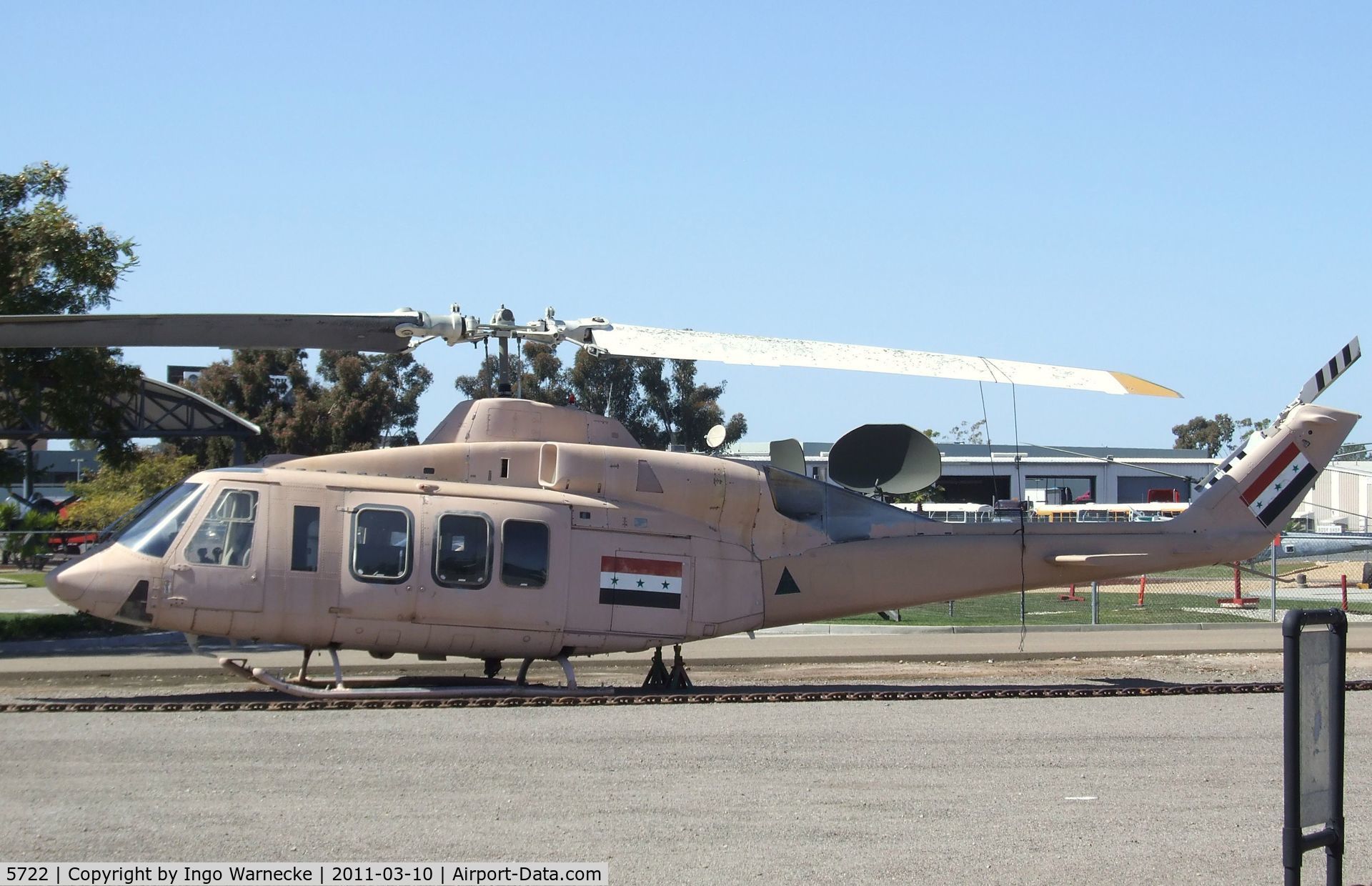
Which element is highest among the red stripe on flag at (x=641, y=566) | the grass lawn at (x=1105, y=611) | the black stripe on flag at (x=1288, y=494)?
the black stripe on flag at (x=1288, y=494)

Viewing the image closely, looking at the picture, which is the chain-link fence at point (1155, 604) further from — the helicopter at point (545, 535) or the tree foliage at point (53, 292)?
the tree foliage at point (53, 292)

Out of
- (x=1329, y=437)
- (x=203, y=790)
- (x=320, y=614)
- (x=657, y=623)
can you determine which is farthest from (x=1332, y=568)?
(x=203, y=790)

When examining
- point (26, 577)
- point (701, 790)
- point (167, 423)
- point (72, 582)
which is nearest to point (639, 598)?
point (701, 790)

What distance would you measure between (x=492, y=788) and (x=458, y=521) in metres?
4.55

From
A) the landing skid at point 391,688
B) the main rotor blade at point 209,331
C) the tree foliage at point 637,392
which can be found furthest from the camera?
the tree foliage at point 637,392

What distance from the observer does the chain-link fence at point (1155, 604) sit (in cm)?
2336

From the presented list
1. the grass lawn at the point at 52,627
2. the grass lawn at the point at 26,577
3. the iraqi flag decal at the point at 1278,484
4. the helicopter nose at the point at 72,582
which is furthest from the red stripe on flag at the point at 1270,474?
the grass lawn at the point at 26,577

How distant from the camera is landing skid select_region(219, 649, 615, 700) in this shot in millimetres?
12516

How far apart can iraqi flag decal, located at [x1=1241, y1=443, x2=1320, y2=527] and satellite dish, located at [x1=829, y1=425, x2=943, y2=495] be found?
4.02 m

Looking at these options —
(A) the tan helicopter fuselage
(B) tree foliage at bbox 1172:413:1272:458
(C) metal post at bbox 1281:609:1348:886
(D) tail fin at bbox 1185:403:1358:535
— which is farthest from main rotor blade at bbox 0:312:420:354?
(B) tree foliage at bbox 1172:413:1272:458

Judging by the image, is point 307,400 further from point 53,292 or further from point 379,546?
point 379,546

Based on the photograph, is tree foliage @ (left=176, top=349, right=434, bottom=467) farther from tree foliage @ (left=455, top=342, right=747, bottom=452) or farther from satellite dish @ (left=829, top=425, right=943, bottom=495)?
satellite dish @ (left=829, top=425, right=943, bottom=495)

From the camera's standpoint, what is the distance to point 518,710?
40.5ft

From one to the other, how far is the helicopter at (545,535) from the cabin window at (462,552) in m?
0.02
